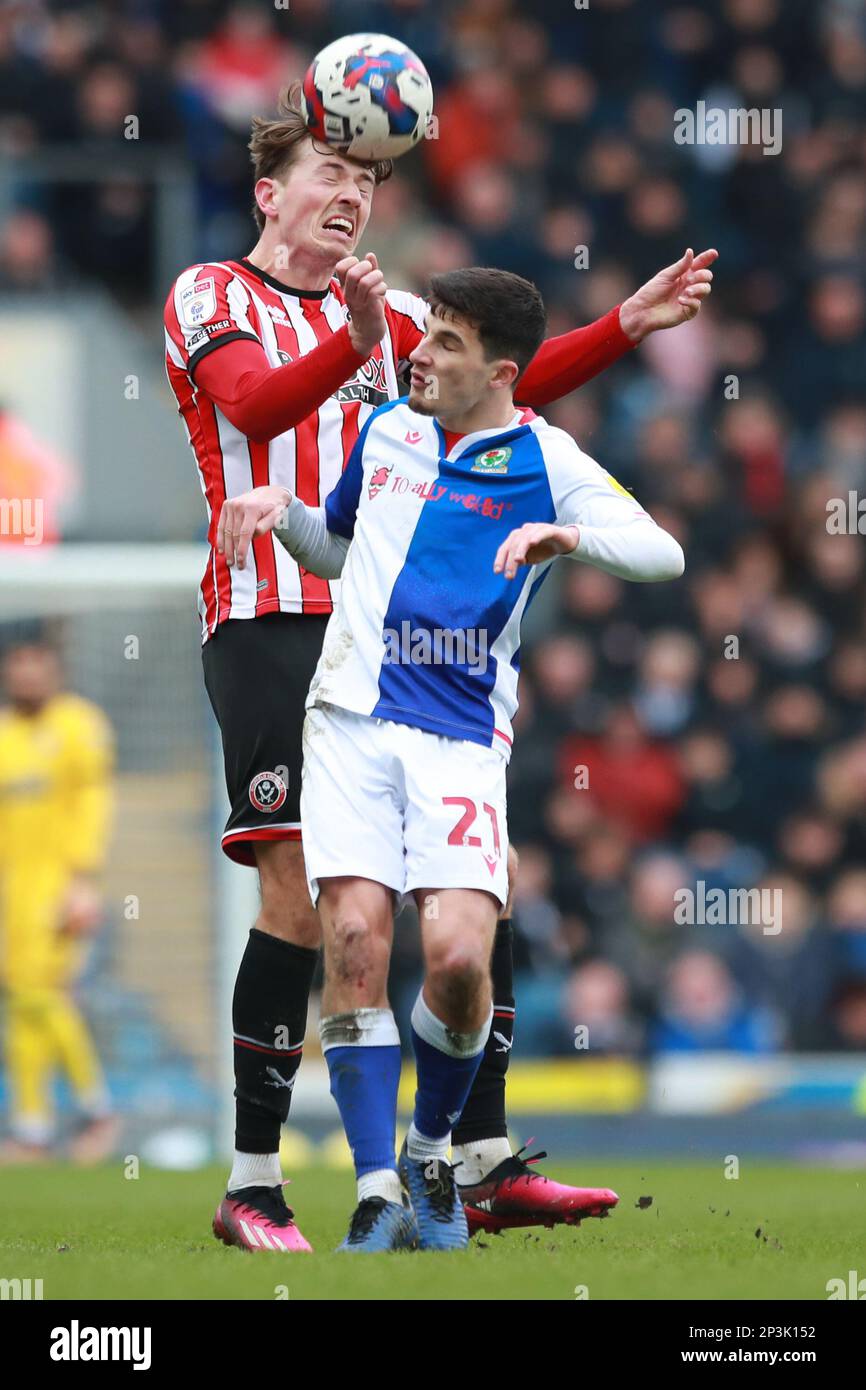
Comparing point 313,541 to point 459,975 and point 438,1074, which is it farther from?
point 438,1074

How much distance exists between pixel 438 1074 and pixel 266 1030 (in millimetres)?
586

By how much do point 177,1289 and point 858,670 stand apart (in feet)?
28.5

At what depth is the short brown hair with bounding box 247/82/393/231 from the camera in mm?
5199

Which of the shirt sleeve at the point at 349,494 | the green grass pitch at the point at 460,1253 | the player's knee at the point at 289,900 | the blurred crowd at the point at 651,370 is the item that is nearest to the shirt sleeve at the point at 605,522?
the shirt sleeve at the point at 349,494

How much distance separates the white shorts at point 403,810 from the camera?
→ 440 centimetres

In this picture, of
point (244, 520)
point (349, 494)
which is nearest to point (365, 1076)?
point (244, 520)

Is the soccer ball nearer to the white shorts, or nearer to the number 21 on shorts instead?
the white shorts

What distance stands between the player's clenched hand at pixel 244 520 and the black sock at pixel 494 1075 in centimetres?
117

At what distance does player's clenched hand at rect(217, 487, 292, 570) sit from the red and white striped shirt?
316 mm

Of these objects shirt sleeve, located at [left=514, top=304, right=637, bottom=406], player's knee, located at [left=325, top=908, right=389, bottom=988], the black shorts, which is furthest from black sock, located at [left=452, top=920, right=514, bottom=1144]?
shirt sleeve, located at [left=514, top=304, right=637, bottom=406]

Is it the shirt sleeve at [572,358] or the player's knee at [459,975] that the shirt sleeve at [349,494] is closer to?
the shirt sleeve at [572,358]

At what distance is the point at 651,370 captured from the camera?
515 inches

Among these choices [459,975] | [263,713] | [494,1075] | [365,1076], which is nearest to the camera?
[459,975]

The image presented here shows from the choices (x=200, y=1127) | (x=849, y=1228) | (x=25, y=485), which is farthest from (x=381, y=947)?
(x=25, y=485)
